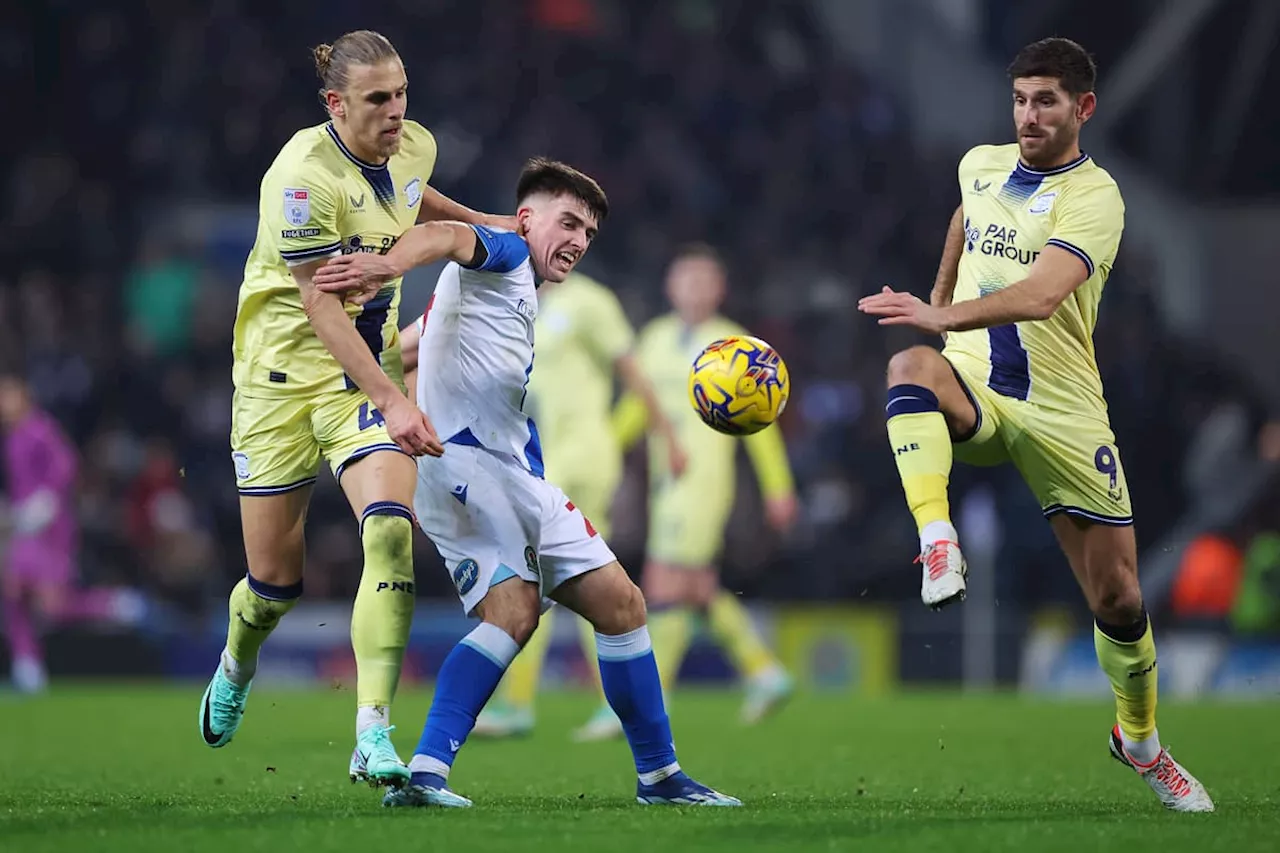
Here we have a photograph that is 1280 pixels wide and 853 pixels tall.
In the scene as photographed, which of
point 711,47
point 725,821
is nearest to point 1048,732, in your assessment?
point 725,821

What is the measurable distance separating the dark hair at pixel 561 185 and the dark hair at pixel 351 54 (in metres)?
0.65

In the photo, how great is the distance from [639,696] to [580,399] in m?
5.15

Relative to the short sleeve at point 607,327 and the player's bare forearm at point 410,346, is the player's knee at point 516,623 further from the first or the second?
the short sleeve at point 607,327

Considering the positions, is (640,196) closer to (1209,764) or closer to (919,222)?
(919,222)

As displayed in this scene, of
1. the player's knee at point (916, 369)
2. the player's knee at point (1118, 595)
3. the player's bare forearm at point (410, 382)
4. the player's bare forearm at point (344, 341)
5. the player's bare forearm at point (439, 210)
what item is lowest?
the player's knee at point (1118, 595)

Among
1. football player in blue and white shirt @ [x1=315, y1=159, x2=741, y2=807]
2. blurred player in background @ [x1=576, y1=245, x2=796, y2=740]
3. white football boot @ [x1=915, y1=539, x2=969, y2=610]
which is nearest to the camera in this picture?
white football boot @ [x1=915, y1=539, x2=969, y2=610]

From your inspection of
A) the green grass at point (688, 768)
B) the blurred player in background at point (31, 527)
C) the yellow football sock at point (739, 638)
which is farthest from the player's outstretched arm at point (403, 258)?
the blurred player in background at point (31, 527)

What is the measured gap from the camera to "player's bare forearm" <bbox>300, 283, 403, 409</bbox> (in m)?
6.09

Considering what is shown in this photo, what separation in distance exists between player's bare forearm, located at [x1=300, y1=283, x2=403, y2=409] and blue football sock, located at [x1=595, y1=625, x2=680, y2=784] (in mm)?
1207

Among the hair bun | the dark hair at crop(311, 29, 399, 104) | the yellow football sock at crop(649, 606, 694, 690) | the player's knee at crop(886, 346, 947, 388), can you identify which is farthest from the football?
the yellow football sock at crop(649, 606, 694, 690)

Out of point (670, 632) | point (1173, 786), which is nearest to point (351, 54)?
point (1173, 786)

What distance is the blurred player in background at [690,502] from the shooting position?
464 inches

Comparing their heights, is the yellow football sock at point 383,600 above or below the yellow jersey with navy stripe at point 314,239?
below

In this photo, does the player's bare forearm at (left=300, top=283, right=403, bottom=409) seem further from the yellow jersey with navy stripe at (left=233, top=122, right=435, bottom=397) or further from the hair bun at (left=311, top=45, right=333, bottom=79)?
the hair bun at (left=311, top=45, right=333, bottom=79)
